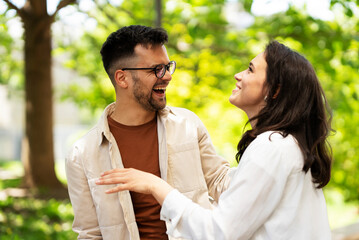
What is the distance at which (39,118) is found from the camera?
10.2m

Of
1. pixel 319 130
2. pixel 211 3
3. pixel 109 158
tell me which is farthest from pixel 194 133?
pixel 211 3

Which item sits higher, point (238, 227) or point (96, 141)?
point (96, 141)

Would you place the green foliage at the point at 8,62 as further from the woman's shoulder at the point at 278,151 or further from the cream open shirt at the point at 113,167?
the woman's shoulder at the point at 278,151

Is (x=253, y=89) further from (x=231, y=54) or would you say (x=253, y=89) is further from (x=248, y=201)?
(x=231, y=54)

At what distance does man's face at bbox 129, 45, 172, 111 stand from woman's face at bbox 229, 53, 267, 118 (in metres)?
0.71

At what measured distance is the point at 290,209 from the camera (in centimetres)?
186

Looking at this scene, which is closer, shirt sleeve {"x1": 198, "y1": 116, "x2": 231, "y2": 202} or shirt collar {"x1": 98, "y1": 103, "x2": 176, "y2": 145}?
shirt collar {"x1": 98, "y1": 103, "x2": 176, "y2": 145}

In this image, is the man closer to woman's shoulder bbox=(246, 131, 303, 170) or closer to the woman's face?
the woman's face

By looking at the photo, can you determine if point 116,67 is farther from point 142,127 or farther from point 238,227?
point 238,227

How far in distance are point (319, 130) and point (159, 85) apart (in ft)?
3.82

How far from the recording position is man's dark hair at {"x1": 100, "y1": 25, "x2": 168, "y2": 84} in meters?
2.84

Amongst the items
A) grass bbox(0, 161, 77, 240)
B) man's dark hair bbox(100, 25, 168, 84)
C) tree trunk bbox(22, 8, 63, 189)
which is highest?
man's dark hair bbox(100, 25, 168, 84)

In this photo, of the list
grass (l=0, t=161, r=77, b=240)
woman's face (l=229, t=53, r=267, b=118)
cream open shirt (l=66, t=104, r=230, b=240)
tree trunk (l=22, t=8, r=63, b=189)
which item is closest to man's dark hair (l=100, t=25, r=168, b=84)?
cream open shirt (l=66, t=104, r=230, b=240)

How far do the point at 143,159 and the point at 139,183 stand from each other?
737 mm
